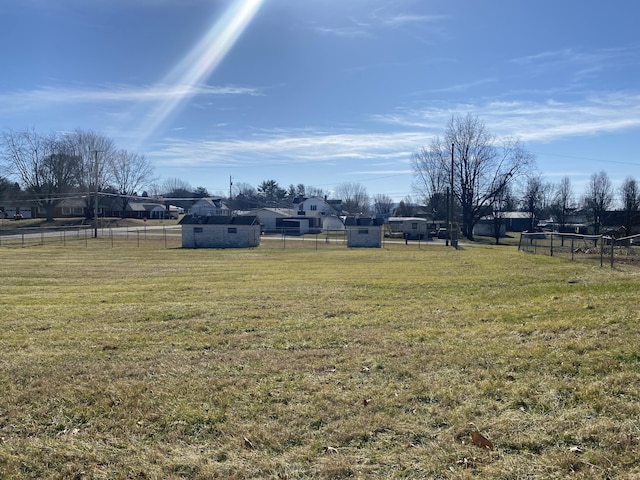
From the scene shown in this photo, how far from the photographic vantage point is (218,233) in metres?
46.6

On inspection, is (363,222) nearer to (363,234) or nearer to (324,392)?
(363,234)

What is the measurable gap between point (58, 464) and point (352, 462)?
7.42ft

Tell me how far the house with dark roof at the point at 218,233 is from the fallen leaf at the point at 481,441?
43107 millimetres

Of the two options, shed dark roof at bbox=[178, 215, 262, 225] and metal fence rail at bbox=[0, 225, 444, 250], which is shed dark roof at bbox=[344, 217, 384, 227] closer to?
metal fence rail at bbox=[0, 225, 444, 250]

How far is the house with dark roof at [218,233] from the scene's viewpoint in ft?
152

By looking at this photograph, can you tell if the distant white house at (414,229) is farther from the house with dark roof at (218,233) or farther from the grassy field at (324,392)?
the grassy field at (324,392)

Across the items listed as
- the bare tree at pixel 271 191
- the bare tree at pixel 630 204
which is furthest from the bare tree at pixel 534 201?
the bare tree at pixel 271 191

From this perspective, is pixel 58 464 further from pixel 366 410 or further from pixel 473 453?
pixel 473 453

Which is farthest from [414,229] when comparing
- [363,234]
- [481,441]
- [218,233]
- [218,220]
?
[481,441]

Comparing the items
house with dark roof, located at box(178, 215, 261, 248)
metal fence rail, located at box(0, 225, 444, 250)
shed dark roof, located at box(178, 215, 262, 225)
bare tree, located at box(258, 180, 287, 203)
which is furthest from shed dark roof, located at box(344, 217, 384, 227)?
bare tree, located at box(258, 180, 287, 203)

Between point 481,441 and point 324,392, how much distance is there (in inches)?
66.5

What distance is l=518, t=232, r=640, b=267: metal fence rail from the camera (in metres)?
23.6

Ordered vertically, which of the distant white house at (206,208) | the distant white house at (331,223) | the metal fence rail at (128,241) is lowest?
the metal fence rail at (128,241)

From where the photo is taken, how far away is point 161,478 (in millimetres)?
3557
